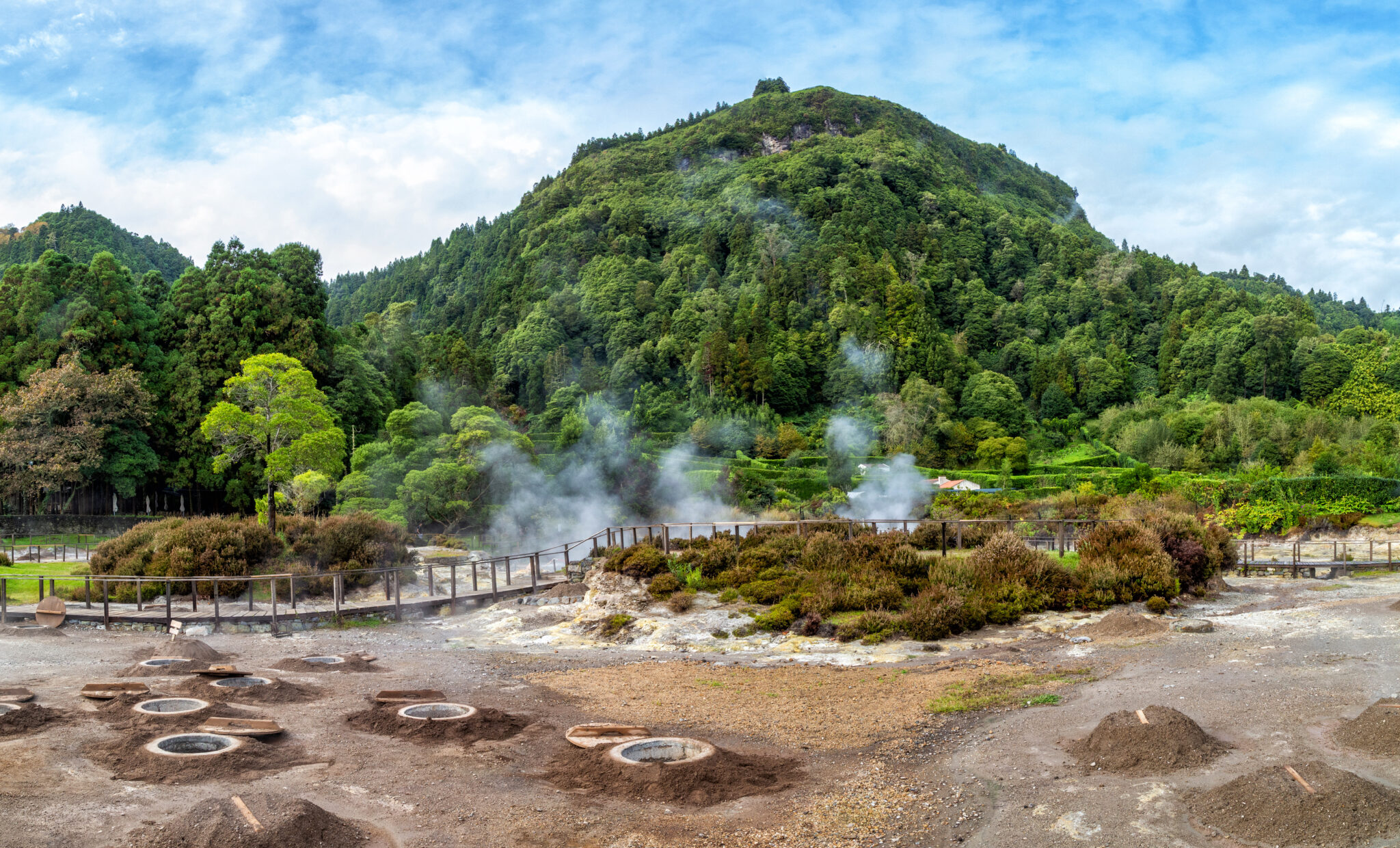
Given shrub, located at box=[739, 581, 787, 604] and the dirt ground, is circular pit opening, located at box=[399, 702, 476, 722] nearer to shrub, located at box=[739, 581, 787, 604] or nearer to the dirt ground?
the dirt ground

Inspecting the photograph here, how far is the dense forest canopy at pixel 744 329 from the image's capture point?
47.8m

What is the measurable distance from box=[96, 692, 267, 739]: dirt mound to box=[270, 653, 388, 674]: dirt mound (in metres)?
3.45

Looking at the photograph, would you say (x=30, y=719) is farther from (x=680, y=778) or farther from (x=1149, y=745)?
(x=1149, y=745)

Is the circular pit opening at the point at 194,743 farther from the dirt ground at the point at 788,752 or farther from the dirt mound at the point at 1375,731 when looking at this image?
the dirt mound at the point at 1375,731

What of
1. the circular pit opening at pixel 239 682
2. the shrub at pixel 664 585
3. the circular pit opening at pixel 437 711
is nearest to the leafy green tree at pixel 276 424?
the shrub at pixel 664 585

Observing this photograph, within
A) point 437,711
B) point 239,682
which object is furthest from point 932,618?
point 239,682

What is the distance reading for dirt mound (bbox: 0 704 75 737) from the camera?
9.25 meters

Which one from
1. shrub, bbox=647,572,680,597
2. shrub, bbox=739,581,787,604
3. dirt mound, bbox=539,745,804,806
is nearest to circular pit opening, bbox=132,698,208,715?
dirt mound, bbox=539,745,804,806

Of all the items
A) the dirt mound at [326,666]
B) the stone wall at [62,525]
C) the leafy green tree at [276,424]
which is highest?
the leafy green tree at [276,424]

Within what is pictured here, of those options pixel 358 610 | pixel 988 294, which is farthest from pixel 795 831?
pixel 988 294

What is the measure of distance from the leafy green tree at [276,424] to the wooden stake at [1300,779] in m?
30.7

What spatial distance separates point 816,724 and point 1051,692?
3.21 metres

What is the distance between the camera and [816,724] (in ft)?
33.8

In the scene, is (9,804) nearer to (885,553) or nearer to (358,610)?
(358,610)
